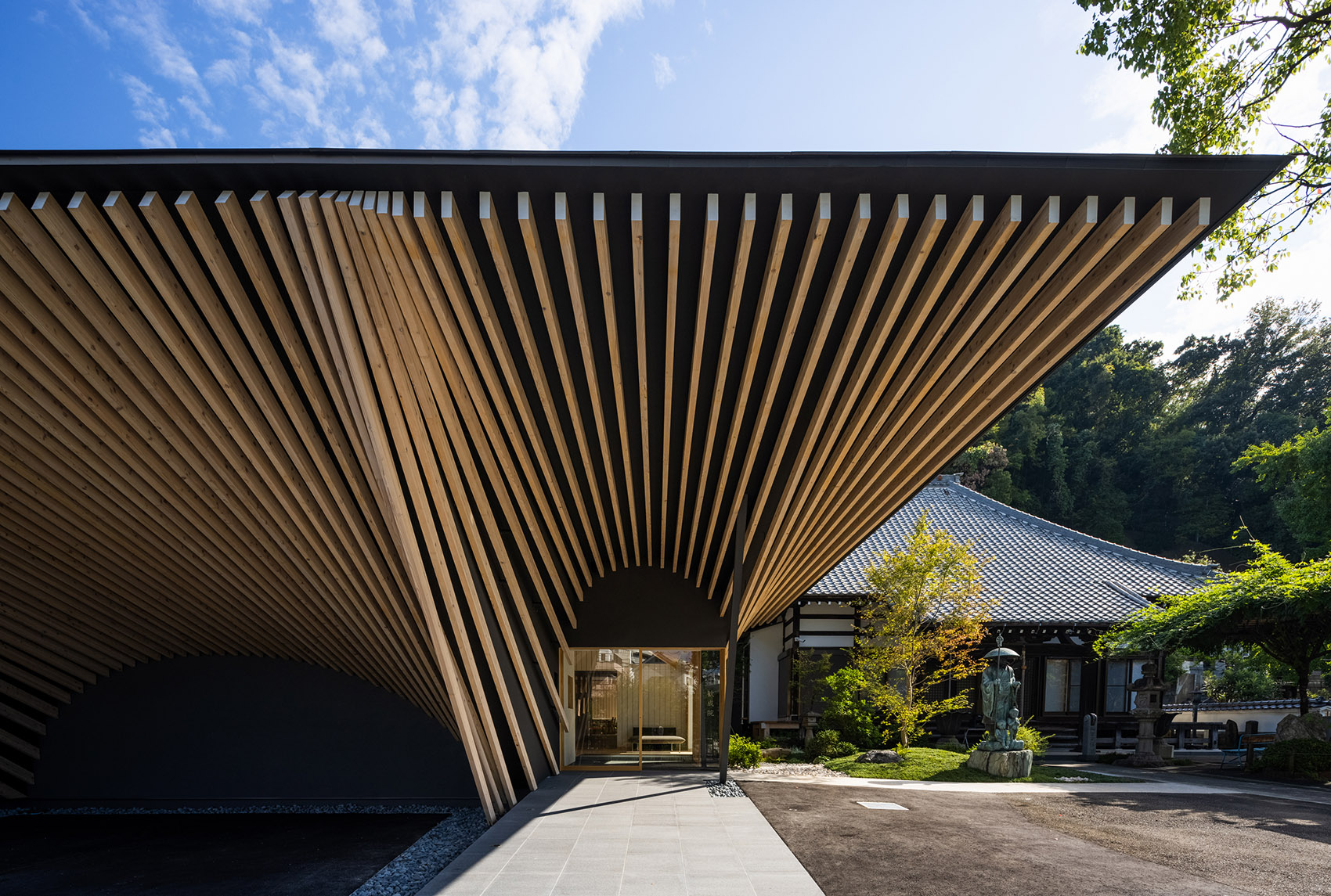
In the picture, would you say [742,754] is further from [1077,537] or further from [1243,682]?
[1243,682]

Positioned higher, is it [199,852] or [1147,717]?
[199,852]

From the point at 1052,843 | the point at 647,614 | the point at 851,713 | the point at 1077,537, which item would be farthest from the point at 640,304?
the point at 1077,537


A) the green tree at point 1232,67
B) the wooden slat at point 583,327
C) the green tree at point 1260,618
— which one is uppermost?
the green tree at point 1232,67

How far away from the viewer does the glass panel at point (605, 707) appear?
984cm

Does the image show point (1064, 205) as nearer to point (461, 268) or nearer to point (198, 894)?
point (461, 268)

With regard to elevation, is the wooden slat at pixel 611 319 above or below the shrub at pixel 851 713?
above

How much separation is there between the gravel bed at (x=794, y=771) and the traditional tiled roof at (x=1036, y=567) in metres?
3.52

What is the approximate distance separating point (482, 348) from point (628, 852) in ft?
11.2

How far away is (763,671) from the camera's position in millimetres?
15367

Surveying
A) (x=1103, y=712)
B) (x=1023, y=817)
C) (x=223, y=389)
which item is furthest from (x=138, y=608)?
(x=1103, y=712)

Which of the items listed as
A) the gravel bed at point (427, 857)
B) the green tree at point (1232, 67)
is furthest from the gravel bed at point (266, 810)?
the green tree at point (1232, 67)

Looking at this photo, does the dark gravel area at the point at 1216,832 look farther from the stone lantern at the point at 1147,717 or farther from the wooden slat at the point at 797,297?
the wooden slat at the point at 797,297

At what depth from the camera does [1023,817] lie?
23.1 feet

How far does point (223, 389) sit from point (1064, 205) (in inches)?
165
